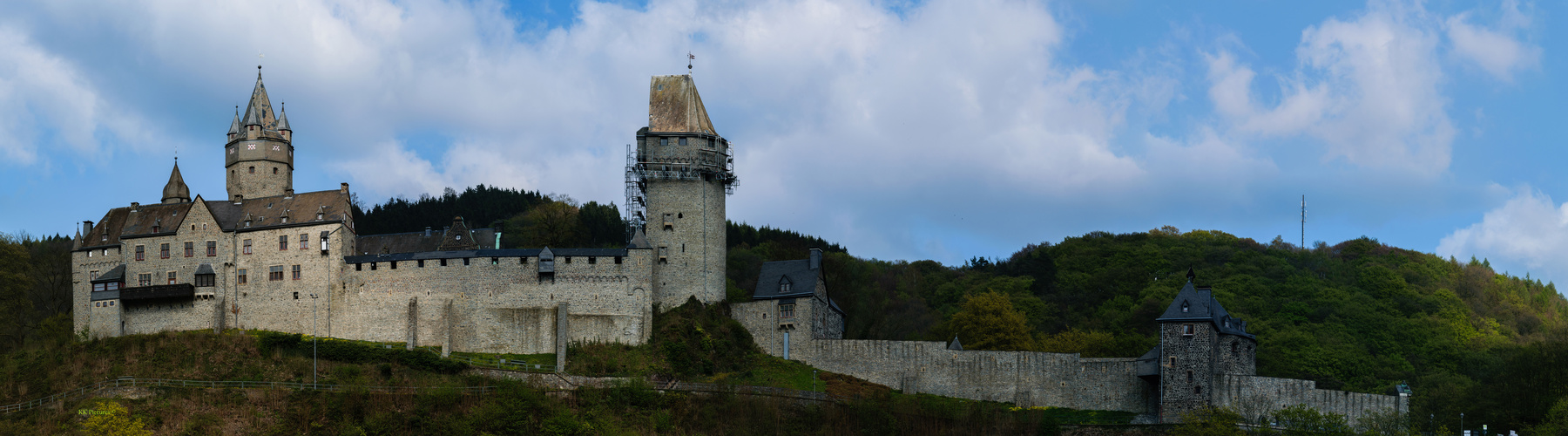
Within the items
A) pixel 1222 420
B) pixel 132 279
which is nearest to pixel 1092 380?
pixel 1222 420

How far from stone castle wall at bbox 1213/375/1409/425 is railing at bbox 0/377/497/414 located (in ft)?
95.5

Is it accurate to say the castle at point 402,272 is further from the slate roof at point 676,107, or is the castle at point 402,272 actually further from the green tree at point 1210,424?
the green tree at point 1210,424

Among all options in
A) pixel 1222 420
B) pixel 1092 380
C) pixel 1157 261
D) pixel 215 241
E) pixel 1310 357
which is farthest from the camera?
pixel 1157 261

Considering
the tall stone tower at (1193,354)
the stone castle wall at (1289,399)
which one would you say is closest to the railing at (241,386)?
the tall stone tower at (1193,354)

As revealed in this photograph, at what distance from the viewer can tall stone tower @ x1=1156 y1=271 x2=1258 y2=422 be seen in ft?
200

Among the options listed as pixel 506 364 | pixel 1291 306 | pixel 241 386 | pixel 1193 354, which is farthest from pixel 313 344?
pixel 1291 306

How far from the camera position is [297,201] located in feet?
226

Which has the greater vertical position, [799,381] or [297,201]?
[297,201]

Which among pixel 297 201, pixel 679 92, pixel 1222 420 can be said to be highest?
pixel 679 92

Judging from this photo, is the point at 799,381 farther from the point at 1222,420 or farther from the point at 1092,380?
the point at 1222,420

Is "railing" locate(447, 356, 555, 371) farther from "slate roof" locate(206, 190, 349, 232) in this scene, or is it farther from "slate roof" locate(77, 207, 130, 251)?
"slate roof" locate(77, 207, 130, 251)

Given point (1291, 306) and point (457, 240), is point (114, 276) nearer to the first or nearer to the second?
point (457, 240)

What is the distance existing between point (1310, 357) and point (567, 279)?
115 ft

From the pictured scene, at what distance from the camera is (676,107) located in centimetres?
7112
